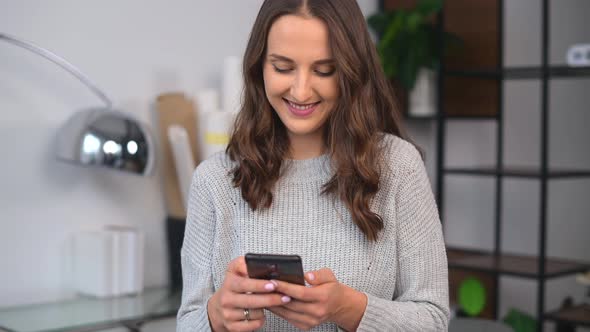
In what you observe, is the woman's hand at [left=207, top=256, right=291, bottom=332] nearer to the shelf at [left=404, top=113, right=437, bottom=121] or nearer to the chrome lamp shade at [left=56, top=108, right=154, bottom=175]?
the chrome lamp shade at [left=56, top=108, right=154, bottom=175]

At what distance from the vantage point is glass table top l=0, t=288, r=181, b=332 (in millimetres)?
2117

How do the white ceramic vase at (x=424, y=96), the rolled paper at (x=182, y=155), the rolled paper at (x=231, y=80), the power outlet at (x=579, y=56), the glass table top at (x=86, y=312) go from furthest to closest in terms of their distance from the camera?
the white ceramic vase at (x=424, y=96), the power outlet at (x=579, y=56), the rolled paper at (x=231, y=80), the rolled paper at (x=182, y=155), the glass table top at (x=86, y=312)

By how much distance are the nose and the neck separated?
0.16 m

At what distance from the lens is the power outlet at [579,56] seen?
2990 mm

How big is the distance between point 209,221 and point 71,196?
3.54 feet

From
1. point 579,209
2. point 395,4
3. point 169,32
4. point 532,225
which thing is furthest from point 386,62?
point 579,209

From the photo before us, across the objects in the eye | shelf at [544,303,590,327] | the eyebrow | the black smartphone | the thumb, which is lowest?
shelf at [544,303,590,327]

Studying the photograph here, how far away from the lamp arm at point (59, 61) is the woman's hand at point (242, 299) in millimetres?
1152

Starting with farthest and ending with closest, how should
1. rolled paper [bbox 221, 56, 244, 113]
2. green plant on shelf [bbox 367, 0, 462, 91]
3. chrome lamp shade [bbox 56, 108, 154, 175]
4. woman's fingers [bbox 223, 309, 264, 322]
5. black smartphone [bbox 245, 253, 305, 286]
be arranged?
green plant on shelf [bbox 367, 0, 462, 91] → rolled paper [bbox 221, 56, 244, 113] → chrome lamp shade [bbox 56, 108, 154, 175] → woman's fingers [bbox 223, 309, 264, 322] → black smartphone [bbox 245, 253, 305, 286]

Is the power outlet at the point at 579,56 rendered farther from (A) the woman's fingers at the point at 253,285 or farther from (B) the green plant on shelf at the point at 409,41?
(A) the woman's fingers at the point at 253,285

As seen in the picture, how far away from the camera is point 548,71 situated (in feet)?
9.94

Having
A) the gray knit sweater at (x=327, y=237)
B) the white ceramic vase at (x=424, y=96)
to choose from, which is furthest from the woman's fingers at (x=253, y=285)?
the white ceramic vase at (x=424, y=96)

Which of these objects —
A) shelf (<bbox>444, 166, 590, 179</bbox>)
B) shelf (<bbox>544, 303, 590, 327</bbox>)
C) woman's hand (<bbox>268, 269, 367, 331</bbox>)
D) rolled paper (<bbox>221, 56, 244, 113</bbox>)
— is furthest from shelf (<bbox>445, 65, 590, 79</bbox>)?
woman's hand (<bbox>268, 269, 367, 331</bbox>)

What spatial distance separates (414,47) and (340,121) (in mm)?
1867
